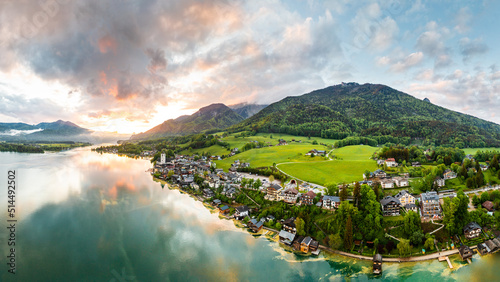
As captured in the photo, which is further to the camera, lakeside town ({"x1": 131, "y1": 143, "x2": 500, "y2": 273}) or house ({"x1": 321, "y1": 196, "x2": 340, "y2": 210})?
house ({"x1": 321, "y1": 196, "x2": 340, "y2": 210})

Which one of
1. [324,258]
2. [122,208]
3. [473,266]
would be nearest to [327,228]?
[324,258]

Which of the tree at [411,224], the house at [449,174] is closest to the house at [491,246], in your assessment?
the tree at [411,224]

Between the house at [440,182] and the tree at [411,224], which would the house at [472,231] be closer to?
the tree at [411,224]

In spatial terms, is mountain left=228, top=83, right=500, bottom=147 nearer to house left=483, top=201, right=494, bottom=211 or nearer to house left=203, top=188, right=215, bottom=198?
house left=483, top=201, right=494, bottom=211

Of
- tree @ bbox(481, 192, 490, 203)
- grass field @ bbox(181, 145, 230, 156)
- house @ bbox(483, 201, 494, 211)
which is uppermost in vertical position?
grass field @ bbox(181, 145, 230, 156)

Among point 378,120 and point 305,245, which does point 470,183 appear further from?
point 378,120

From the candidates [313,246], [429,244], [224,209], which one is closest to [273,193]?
[224,209]

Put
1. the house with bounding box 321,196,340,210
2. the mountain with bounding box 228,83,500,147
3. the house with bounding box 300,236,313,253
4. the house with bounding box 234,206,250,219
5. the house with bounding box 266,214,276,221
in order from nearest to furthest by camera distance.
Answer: the house with bounding box 300,236,313,253, the house with bounding box 321,196,340,210, the house with bounding box 266,214,276,221, the house with bounding box 234,206,250,219, the mountain with bounding box 228,83,500,147

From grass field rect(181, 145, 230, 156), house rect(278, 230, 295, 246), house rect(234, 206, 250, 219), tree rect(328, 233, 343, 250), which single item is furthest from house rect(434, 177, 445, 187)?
grass field rect(181, 145, 230, 156)
